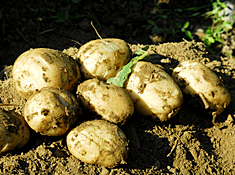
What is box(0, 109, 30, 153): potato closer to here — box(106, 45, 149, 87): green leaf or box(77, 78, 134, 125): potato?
box(77, 78, 134, 125): potato

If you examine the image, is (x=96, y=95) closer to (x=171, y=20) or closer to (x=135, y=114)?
(x=135, y=114)

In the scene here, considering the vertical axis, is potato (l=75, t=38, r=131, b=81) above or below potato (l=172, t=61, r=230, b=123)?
above

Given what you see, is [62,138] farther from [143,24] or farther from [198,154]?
[143,24]

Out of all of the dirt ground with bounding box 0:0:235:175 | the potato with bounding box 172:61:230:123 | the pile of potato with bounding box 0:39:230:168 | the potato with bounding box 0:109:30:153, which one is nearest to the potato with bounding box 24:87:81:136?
the pile of potato with bounding box 0:39:230:168

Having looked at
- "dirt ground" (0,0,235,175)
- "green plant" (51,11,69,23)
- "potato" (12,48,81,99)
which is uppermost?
"potato" (12,48,81,99)

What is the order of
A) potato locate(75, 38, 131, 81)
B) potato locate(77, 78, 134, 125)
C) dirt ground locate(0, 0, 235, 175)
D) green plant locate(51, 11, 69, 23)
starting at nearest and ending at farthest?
dirt ground locate(0, 0, 235, 175)
potato locate(77, 78, 134, 125)
potato locate(75, 38, 131, 81)
green plant locate(51, 11, 69, 23)

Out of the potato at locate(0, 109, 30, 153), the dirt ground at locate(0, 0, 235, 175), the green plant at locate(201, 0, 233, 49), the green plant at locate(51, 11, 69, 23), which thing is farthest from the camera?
the green plant at locate(201, 0, 233, 49)

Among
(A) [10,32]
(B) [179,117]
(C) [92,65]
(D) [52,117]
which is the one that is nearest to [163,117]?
(B) [179,117]
